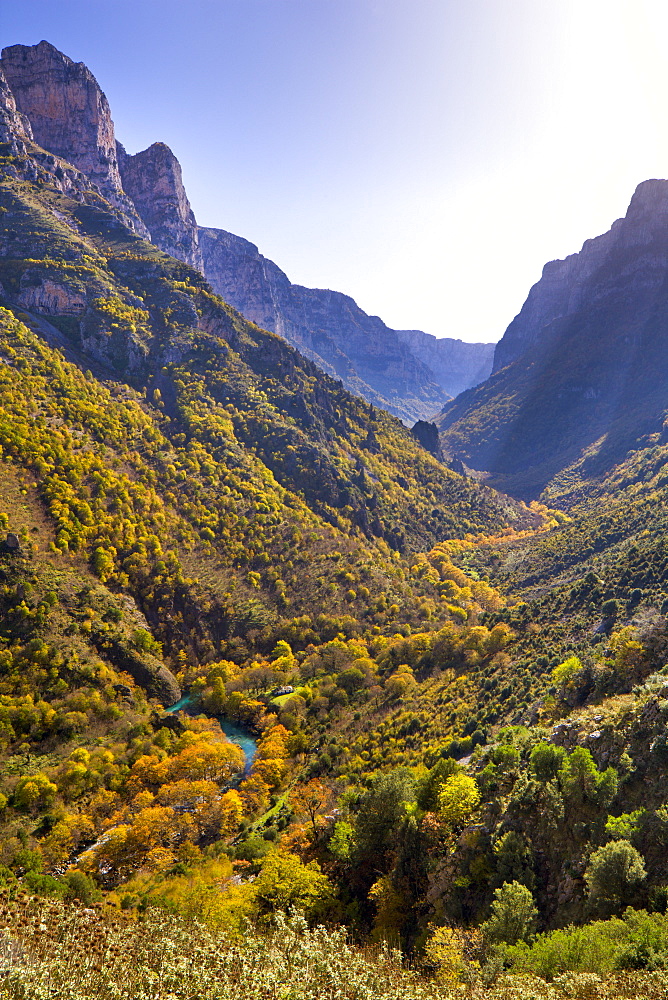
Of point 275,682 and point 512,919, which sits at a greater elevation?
point 512,919

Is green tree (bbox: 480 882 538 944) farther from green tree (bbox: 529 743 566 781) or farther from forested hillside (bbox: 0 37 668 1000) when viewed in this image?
green tree (bbox: 529 743 566 781)

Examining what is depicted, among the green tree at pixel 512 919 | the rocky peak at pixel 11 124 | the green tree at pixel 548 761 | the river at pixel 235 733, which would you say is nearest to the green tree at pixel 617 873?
the green tree at pixel 512 919

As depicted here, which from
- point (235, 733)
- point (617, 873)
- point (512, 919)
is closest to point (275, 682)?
point (235, 733)

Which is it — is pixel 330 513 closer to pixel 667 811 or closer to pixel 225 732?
pixel 225 732

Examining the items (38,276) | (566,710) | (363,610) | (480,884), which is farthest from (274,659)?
(38,276)

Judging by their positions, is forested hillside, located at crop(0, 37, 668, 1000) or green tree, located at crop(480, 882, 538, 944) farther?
green tree, located at crop(480, 882, 538, 944)

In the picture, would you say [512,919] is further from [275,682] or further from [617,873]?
[275,682]

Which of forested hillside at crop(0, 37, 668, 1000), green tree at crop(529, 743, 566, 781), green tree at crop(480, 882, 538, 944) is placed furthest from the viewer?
green tree at crop(529, 743, 566, 781)

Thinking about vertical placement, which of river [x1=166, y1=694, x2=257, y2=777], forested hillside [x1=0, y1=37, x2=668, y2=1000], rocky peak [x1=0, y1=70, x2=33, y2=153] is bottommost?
river [x1=166, y1=694, x2=257, y2=777]

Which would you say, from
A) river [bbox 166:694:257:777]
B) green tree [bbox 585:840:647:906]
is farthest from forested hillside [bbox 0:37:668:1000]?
river [bbox 166:694:257:777]

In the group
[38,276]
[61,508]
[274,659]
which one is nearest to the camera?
[61,508]

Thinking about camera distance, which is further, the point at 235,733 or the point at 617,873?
the point at 235,733
